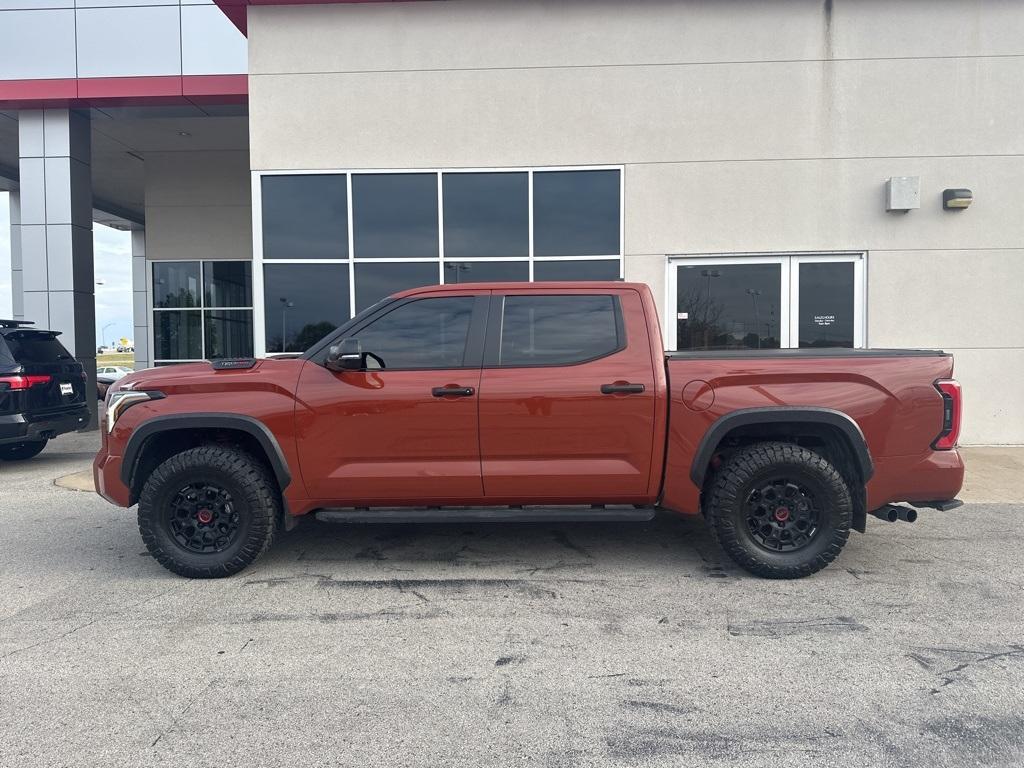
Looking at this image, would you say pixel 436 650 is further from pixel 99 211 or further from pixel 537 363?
pixel 99 211

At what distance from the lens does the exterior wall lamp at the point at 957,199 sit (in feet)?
28.9

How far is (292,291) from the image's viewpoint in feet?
31.0

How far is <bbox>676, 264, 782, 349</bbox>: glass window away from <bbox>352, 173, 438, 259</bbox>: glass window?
3.59 m

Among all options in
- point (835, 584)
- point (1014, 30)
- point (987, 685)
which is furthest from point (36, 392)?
point (1014, 30)

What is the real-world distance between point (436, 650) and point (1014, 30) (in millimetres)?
10860

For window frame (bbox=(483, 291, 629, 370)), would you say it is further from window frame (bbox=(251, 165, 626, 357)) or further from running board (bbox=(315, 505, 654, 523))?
A: window frame (bbox=(251, 165, 626, 357))

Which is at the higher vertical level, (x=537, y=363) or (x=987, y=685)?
(x=537, y=363)

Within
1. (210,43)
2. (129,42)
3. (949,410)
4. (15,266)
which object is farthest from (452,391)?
(15,266)

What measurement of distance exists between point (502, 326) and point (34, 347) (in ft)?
24.6

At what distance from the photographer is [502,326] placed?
459 centimetres

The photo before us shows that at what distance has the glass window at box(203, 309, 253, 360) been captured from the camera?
54.9ft

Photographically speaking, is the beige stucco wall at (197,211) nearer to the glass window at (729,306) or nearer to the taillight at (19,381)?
the taillight at (19,381)

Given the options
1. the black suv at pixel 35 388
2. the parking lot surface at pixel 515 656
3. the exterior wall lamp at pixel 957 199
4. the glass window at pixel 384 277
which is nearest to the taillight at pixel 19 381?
the black suv at pixel 35 388

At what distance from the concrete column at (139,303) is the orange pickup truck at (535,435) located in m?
14.7
